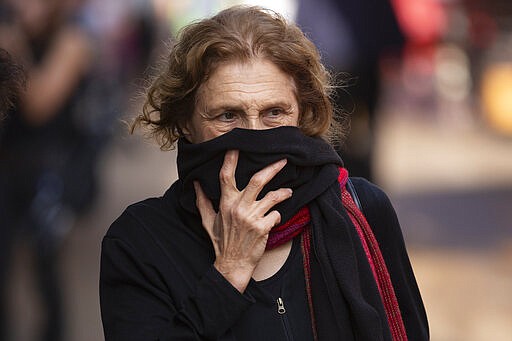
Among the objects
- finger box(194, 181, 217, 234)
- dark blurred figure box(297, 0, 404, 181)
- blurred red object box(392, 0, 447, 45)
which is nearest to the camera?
finger box(194, 181, 217, 234)

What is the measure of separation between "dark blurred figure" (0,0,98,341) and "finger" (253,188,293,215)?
3.23 metres

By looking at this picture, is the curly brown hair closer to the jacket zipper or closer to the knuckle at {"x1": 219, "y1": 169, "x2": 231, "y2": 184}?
the knuckle at {"x1": 219, "y1": 169, "x2": 231, "y2": 184}

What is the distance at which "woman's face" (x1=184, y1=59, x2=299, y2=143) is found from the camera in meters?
2.82

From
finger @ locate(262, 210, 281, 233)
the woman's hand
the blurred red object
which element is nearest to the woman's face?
the woman's hand

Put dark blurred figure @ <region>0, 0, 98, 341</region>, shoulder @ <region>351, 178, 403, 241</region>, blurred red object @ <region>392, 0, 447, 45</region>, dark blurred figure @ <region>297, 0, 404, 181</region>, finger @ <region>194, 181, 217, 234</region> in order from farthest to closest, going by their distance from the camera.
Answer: blurred red object @ <region>392, 0, 447, 45</region> < dark blurred figure @ <region>297, 0, 404, 181</region> < dark blurred figure @ <region>0, 0, 98, 341</region> < shoulder @ <region>351, 178, 403, 241</region> < finger @ <region>194, 181, 217, 234</region>

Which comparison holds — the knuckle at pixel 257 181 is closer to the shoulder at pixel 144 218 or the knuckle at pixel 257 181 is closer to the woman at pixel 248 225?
the woman at pixel 248 225

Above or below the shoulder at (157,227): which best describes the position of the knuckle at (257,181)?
above

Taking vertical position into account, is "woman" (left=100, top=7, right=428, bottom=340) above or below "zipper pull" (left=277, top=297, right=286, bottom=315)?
above

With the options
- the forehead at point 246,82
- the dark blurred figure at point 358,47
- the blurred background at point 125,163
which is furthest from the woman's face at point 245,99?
the dark blurred figure at point 358,47

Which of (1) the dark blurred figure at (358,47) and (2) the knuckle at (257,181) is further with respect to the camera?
(1) the dark blurred figure at (358,47)

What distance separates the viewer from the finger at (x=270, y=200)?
2.76m

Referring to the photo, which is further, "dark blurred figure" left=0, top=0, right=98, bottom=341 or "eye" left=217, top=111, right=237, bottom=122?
"dark blurred figure" left=0, top=0, right=98, bottom=341

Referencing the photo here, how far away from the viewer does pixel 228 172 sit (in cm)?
277

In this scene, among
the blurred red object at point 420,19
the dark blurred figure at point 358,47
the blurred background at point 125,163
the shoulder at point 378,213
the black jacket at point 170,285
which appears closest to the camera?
the black jacket at point 170,285
